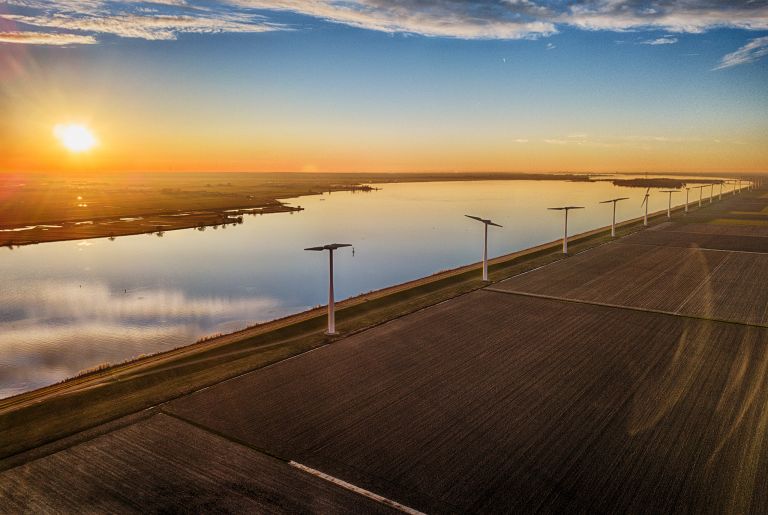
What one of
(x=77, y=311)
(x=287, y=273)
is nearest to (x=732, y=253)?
(x=287, y=273)

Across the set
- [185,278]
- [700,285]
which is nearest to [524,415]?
[700,285]

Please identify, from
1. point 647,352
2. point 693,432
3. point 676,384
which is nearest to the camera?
point 693,432

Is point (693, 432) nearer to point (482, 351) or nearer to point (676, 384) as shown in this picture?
point (676, 384)

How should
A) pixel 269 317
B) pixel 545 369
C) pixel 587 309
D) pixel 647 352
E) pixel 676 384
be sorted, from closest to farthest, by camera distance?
1. pixel 676 384
2. pixel 545 369
3. pixel 647 352
4. pixel 587 309
5. pixel 269 317

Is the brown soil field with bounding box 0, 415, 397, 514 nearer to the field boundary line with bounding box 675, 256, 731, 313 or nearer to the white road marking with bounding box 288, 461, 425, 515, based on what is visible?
the white road marking with bounding box 288, 461, 425, 515

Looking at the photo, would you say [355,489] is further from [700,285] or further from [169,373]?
[700,285]

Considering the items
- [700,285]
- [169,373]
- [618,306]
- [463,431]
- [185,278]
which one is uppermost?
[700,285]

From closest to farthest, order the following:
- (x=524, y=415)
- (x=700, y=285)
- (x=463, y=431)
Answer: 1. (x=463, y=431)
2. (x=524, y=415)
3. (x=700, y=285)

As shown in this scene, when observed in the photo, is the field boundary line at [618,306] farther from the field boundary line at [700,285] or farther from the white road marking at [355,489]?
the white road marking at [355,489]
